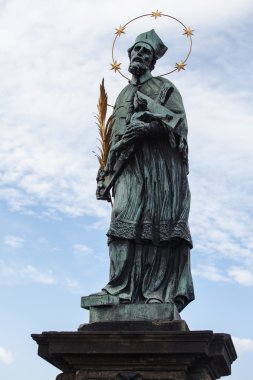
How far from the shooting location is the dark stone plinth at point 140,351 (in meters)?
9.89

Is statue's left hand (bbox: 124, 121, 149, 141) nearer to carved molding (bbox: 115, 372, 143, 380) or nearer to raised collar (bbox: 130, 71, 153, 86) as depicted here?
raised collar (bbox: 130, 71, 153, 86)

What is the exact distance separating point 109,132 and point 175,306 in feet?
9.22

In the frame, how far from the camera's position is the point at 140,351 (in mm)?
9977

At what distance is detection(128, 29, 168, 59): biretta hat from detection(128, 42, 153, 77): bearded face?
0.06 m

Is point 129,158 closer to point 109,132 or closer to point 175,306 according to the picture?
point 109,132

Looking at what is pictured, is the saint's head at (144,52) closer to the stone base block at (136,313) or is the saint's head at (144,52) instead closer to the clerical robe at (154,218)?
the clerical robe at (154,218)

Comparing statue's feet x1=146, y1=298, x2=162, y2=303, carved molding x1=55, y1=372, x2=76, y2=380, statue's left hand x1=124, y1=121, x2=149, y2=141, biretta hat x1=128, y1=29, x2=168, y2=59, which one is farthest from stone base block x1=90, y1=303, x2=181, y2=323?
biretta hat x1=128, y1=29, x2=168, y2=59

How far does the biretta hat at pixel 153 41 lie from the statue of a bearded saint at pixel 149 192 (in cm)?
1

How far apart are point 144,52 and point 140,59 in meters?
0.12

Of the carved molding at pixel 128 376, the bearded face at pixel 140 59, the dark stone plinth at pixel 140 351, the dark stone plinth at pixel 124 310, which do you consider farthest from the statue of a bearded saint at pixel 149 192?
the carved molding at pixel 128 376

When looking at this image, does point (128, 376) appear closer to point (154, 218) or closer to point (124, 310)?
point (124, 310)

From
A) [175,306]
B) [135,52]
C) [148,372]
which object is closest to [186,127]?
[135,52]

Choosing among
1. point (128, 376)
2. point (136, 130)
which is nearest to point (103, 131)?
point (136, 130)

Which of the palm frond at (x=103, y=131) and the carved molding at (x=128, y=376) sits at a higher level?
the palm frond at (x=103, y=131)
